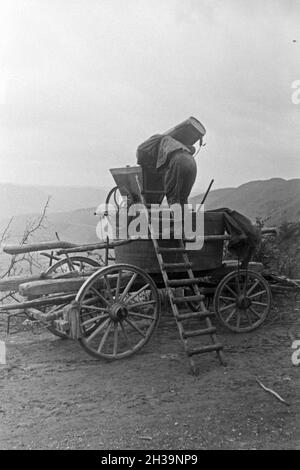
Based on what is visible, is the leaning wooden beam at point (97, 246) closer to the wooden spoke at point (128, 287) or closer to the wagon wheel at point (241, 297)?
the wooden spoke at point (128, 287)

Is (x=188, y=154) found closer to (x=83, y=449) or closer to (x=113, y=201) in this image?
(x=113, y=201)

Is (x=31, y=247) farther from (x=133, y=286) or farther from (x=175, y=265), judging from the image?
(x=175, y=265)

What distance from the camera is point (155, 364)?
5.02 meters

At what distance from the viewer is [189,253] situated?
584cm

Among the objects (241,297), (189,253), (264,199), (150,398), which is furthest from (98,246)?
(264,199)

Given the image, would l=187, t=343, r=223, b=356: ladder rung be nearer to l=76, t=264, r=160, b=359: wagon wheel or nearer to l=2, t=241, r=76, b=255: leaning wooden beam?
l=76, t=264, r=160, b=359: wagon wheel

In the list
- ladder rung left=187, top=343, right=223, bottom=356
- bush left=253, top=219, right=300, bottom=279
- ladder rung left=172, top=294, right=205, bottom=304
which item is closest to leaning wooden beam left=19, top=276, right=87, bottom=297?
ladder rung left=172, top=294, right=205, bottom=304

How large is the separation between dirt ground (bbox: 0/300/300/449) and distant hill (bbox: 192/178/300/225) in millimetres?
7871

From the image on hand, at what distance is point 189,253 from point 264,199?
1020cm

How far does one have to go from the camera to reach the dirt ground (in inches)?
134

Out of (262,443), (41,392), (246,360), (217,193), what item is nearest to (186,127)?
(246,360)

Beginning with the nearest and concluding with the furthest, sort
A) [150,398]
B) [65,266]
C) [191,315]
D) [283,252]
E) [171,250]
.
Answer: [150,398]
[191,315]
[171,250]
[65,266]
[283,252]

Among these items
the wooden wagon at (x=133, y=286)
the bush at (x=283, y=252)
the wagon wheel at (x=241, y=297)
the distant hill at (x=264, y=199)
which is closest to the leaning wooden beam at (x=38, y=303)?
the wooden wagon at (x=133, y=286)
